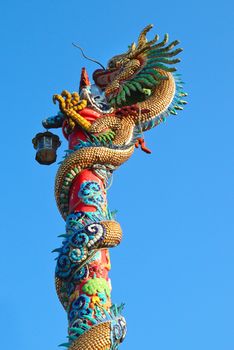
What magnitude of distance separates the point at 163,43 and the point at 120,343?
4.38 meters

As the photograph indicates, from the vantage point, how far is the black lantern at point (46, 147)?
29.4 ft

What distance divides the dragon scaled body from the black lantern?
7.2 inches

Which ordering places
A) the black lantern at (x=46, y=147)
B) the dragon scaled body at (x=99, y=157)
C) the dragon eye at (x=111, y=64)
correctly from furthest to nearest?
the dragon eye at (x=111, y=64), the black lantern at (x=46, y=147), the dragon scaled body at (x=99, y=157)

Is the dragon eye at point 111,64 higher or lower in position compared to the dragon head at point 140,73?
higher

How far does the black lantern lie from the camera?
8969 millimetres

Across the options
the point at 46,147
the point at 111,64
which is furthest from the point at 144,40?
the point at 46,147

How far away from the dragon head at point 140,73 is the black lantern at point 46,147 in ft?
3.44

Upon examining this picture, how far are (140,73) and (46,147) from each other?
1781 mm

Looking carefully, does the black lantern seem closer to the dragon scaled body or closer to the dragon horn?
the dragon scaled body

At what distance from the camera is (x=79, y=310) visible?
736 cm

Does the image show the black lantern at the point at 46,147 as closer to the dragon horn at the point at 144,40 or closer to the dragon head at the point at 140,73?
the dragon head at the point at 140,73

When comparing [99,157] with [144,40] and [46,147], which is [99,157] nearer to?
[46,147]

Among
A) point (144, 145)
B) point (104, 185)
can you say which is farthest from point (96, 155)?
point (144, 145)

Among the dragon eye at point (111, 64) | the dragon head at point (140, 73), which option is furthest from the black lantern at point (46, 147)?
the dragon eye at point (111, 64)
